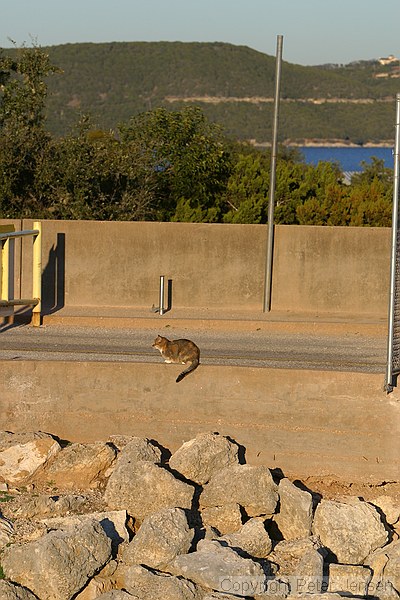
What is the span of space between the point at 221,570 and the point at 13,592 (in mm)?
1946

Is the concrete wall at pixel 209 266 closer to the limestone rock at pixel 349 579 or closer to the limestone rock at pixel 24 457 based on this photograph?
the limestone rock at pixel 24 457

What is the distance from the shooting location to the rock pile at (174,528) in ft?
33.1

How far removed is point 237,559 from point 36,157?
14143 millimetres

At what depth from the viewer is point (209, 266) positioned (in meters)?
19.1

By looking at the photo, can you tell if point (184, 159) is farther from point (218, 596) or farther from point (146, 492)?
point (218, 596)

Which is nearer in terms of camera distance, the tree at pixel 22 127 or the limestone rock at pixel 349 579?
the limestone rock at pixel 349 579

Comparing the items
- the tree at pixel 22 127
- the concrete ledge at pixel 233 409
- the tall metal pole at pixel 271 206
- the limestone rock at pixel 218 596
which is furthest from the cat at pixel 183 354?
the tree at pixel 22 127

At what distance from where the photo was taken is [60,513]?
1191 centimetres

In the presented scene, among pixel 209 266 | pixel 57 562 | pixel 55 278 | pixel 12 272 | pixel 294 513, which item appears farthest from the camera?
pixel 209 266

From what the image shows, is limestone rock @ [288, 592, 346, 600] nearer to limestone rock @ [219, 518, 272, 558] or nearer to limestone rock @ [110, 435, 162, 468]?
limestone rock @ [219, 518, 272, 558]

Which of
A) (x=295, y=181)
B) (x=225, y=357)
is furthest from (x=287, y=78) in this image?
(x=225, y=357)

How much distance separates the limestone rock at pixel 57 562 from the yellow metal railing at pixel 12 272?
270 inches

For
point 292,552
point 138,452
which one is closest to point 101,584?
point 292,552

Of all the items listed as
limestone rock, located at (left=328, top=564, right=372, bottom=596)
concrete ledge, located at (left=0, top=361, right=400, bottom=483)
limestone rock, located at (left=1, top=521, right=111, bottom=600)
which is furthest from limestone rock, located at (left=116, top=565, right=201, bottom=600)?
concrete ledge, located at (left=0, top=361, right=400, bottom=483)
